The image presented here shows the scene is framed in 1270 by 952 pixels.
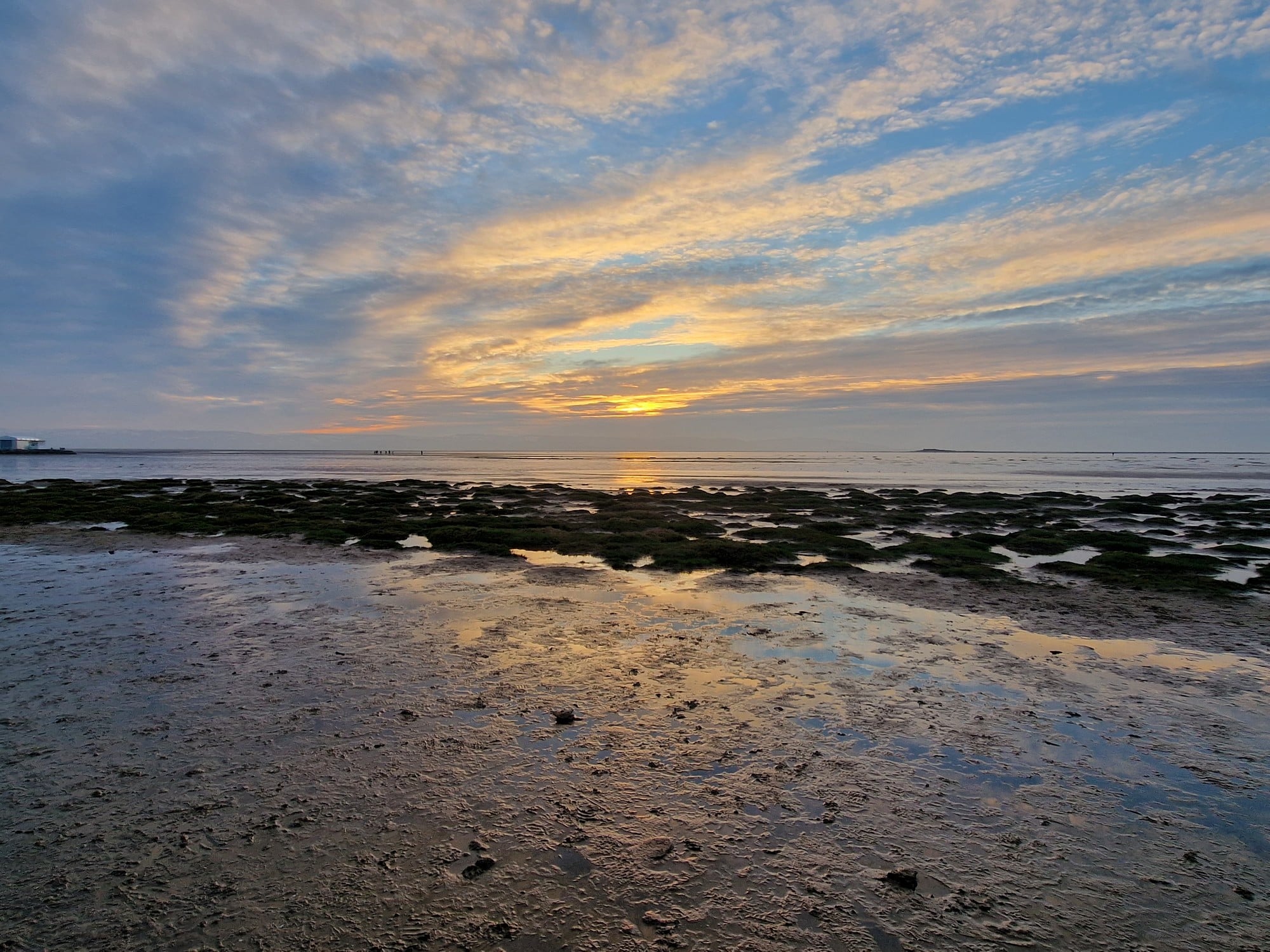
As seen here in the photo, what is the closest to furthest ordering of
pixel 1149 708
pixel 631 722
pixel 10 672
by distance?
pixel 631 722
pixel 1149 708
pixel 10 672

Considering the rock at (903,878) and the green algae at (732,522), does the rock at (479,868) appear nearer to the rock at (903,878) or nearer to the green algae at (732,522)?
the rock at (903,878)

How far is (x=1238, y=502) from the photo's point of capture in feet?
152

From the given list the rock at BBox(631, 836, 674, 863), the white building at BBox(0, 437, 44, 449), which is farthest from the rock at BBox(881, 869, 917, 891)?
the white building at BBox(0, 437, 44, 449)

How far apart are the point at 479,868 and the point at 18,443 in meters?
221

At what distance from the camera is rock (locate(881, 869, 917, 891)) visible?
219 inches

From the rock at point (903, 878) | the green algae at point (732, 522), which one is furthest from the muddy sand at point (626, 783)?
the green algae at point (732, 522)

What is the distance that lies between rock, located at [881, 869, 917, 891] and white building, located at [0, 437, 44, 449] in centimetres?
21491

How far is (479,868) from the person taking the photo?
5.70 metres

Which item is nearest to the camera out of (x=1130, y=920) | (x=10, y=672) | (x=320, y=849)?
(x=1130, y=920)

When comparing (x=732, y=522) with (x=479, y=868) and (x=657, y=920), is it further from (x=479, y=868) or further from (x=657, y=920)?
(x=657, y=920)

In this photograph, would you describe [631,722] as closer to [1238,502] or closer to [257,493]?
[257,493]

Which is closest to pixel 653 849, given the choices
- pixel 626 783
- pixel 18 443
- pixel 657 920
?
pixel 657 920

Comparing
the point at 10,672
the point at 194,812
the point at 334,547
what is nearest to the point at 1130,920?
the point at 194,812

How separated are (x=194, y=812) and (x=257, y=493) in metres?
49.2
